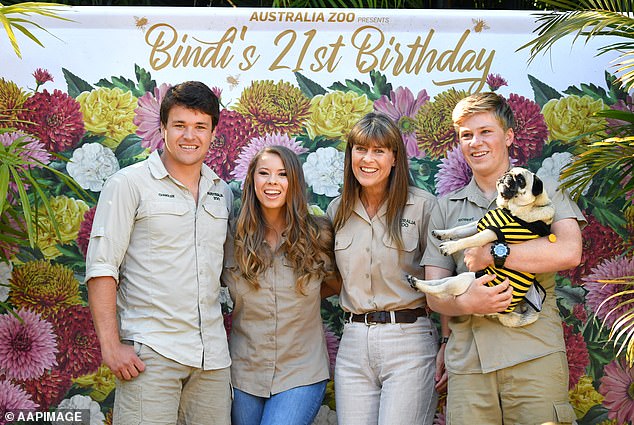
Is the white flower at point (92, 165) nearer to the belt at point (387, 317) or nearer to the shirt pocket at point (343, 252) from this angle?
the shirt pocket at point (343, 252)

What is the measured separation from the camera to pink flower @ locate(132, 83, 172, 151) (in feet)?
13.8

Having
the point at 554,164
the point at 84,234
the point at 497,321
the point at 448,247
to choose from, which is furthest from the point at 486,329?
the point at 84,234

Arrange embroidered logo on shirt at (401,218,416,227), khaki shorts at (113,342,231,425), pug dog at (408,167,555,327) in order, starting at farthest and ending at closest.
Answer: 1. embroidered logo on shirt at (401,218,416,227)
2. khaki shorts at (113,342,231,425)
3. pug dog at (408,167,555,327)

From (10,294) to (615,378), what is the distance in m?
2.96

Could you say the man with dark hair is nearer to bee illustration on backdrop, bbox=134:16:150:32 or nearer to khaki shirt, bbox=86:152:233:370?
khaki shirt, bbox=86:152:233:370

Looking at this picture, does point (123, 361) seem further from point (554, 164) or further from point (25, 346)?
point (554, 164)

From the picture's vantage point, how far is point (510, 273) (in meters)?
3.35

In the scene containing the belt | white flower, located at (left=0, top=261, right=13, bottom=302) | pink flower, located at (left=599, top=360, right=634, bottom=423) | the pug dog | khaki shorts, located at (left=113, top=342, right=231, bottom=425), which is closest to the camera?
the pug dog

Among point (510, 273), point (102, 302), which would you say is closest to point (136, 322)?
point (102, 302)

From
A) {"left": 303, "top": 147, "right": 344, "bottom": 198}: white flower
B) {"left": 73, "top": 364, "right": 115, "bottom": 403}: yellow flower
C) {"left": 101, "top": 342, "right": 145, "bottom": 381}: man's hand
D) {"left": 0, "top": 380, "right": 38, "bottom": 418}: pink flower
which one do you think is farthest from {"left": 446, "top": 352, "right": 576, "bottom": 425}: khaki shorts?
{"left": 0, "top": 380, "right": 38, "bottom": 418}: pink flower

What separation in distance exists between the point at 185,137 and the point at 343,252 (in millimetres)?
873

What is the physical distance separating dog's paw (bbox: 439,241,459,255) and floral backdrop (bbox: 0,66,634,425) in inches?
33.0

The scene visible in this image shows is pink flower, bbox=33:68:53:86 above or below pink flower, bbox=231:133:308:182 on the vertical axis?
above

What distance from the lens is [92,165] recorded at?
163 inches
